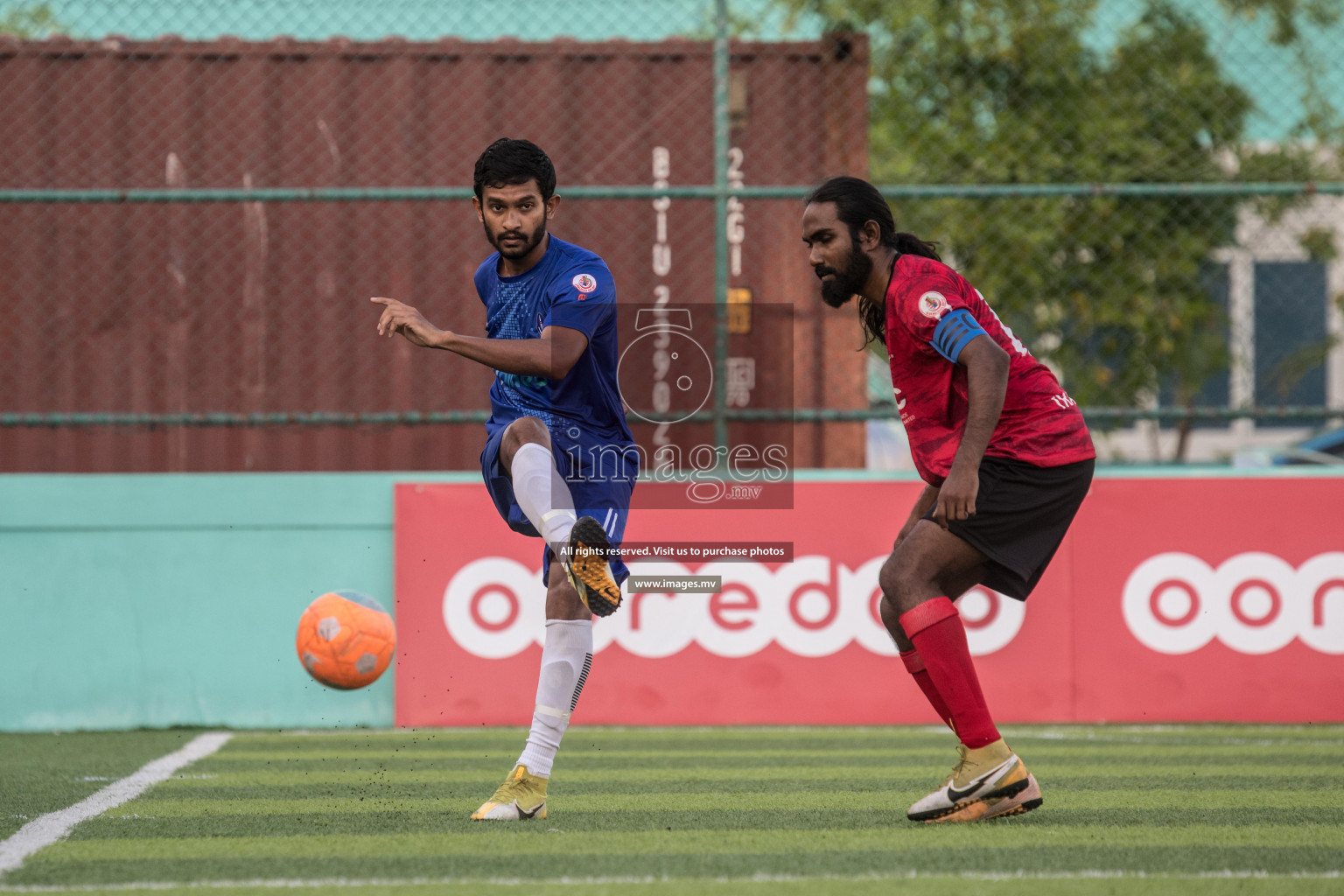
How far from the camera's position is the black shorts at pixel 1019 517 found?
4.29m

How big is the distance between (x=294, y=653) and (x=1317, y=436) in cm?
1456

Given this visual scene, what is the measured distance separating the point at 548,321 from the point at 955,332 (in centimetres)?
125

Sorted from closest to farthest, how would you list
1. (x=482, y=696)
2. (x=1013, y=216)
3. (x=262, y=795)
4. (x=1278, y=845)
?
(x=1278, y=845) < (x=262, y=795) < (x=482, y=696) < (x=1013, y=216)

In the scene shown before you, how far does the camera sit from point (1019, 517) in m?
4.32

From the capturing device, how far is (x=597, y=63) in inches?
356

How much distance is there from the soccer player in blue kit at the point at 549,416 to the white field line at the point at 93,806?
4.14ft

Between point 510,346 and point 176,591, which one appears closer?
point 510,346

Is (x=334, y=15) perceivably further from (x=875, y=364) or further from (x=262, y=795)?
(x=875, y=364)

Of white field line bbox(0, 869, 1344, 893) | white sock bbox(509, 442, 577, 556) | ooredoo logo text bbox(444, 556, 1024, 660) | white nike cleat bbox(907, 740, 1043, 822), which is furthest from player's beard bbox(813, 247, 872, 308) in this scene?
Result: ooredoo logo text bbox(444, 556, 1024, 660)

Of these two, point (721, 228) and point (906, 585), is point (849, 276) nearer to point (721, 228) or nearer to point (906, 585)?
point (906, 585)

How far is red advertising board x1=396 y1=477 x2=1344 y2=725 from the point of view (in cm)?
737

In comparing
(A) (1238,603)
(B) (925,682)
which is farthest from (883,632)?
(B) (925,682)

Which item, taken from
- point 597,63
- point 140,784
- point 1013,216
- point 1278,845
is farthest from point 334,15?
point 1278,845

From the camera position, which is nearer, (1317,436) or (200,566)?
(200,566)
